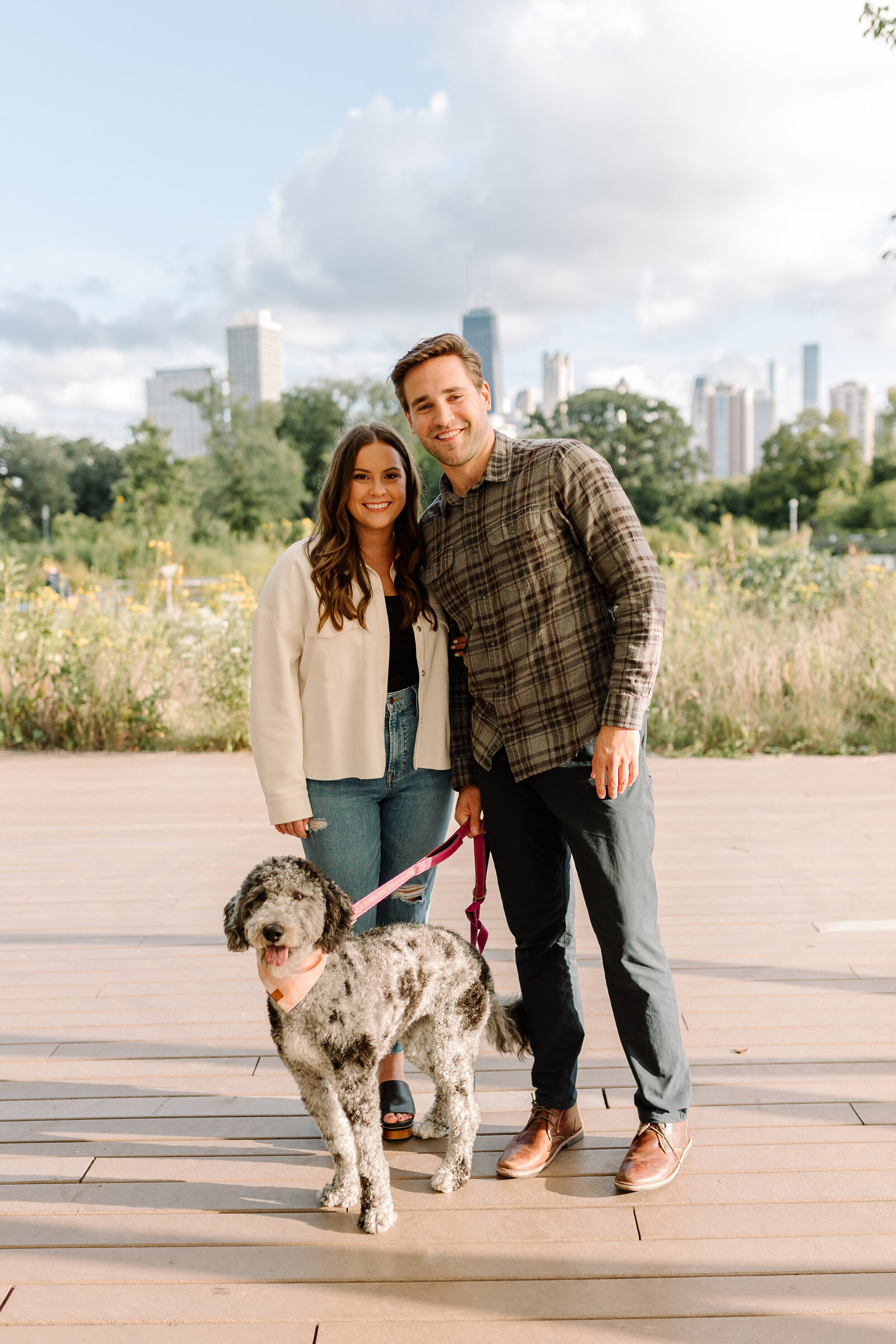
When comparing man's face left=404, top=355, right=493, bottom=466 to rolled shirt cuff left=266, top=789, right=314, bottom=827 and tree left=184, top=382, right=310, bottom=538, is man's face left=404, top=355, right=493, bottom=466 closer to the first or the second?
rolled shirt cuff left=266, top=789, right=314, bottom=827

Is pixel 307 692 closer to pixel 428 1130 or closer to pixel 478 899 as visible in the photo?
pixel 478 899

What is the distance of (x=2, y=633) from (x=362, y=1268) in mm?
6042

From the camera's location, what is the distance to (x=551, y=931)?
2.23m

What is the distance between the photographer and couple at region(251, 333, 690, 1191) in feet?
6.70

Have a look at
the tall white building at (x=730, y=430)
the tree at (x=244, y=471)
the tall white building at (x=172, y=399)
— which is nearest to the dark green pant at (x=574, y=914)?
the tree at (x=244, y=471)

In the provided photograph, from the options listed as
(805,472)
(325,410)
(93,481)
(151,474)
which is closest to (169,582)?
(151,474)

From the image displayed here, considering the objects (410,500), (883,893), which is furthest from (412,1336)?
(883,893)

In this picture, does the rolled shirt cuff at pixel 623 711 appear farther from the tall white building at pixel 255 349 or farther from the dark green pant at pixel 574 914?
the tall white building at pixel 255 349

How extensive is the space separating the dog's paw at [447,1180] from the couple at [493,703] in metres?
0.10

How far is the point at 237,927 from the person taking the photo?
6.03 feet

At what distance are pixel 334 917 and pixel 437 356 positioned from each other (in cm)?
117

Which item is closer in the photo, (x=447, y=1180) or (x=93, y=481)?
(x=447, y=1180)

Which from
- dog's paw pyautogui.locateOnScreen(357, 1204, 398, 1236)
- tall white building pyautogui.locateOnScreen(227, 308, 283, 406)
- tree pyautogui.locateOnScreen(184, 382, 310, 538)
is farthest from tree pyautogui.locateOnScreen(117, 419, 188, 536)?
tall white building pyautogui.locateOnScreen(227, 308, 283, 406)

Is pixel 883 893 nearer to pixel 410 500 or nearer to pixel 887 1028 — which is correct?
pixel 887 1028
